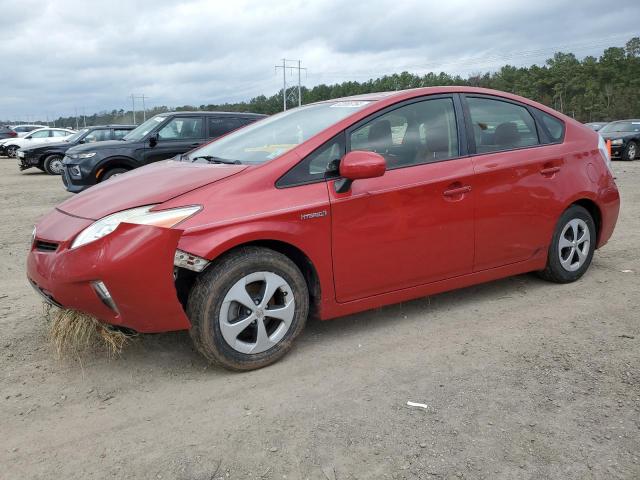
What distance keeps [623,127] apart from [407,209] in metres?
19.1

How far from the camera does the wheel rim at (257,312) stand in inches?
127

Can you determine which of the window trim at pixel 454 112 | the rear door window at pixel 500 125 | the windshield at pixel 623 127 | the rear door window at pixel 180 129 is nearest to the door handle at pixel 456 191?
the window trim at pixel 454 112

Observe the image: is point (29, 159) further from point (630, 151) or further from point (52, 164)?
point (630, 151)

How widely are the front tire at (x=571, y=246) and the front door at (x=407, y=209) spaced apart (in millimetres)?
981

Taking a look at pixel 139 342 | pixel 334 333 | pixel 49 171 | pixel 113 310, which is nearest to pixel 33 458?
pixel 113 310

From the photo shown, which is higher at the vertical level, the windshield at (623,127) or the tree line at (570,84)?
the tree line at (570,84)

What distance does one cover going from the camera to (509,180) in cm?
425

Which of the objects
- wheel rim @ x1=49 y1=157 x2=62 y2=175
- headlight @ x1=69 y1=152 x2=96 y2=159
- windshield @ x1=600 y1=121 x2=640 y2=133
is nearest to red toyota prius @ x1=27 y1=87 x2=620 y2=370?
headlight @ x1=69 y1=152 x2=96 y2=159

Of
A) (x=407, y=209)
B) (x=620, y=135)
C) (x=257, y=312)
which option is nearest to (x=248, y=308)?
(x=257, y=312)

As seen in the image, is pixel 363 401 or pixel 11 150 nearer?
pixel 363 401

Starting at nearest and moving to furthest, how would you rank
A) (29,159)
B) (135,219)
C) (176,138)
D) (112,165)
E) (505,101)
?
1. (135,219)
2. (505,101)
3. (112,165)
4. (176,138)
5. (29,159)

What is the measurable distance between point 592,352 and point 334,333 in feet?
5.32

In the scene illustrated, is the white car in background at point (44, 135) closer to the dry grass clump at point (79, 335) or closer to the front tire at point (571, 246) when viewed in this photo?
the dry grass clump at point (79, 335)

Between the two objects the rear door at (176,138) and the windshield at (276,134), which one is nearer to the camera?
the windshield at (276,134)
